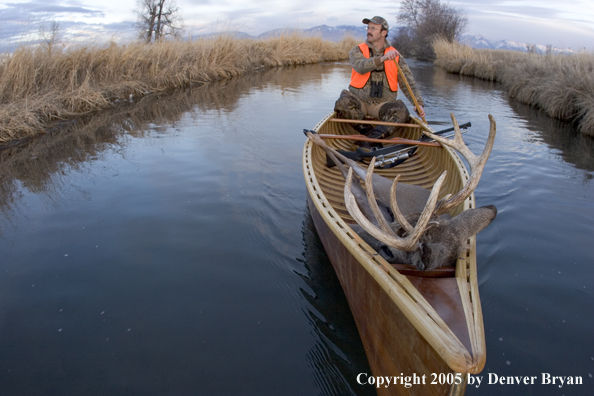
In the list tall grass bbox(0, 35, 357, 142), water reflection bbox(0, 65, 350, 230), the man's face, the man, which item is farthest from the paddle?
tall grass bbox(0, 35, 357, 142)

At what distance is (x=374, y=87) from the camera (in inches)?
239

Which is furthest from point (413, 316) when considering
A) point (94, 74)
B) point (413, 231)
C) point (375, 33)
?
point (94, 74)

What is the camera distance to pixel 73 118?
29.4 feet

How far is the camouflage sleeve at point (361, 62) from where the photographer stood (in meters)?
5.53

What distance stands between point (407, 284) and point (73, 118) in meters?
9.51

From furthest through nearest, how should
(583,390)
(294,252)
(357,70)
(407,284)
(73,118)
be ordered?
(73,118), (357,70), (294,252), (583,390), (407,284)

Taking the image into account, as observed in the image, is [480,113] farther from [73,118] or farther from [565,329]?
[73,118]

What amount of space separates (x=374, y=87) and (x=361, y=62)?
1.83 ft

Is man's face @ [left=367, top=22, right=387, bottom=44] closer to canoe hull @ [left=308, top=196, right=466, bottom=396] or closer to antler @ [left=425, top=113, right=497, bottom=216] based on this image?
antler @ [left=425, top=113, right=497, bottom=216]

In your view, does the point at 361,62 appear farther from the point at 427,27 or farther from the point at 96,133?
the point at 427,27

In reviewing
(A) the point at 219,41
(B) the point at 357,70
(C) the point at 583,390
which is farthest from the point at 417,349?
(A) the point at 219,41

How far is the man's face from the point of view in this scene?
5.57 meters

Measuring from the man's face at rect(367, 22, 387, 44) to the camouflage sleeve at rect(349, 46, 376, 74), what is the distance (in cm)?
26

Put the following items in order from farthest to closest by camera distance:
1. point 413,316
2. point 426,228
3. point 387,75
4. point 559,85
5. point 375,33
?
point 559,85 < point 387,75 < point 375,33 < point 426,228 < point 413,316
